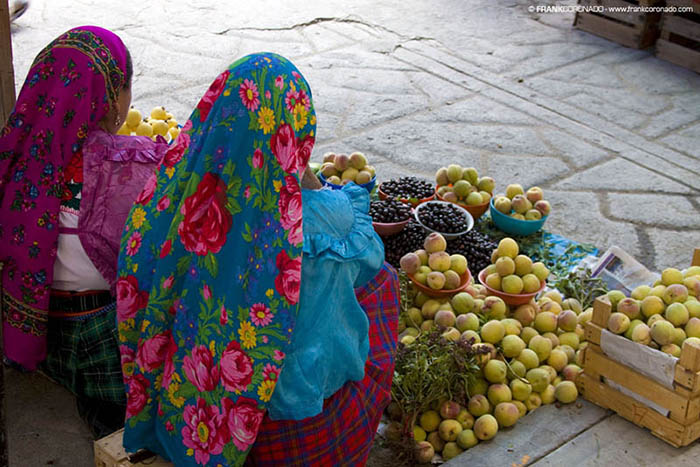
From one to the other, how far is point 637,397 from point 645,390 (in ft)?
0.19

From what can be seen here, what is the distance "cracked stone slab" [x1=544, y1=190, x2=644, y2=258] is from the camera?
14.6 feet

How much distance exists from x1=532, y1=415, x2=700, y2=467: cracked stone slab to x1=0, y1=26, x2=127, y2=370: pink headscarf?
1.87 meters

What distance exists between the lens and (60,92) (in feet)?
8.23

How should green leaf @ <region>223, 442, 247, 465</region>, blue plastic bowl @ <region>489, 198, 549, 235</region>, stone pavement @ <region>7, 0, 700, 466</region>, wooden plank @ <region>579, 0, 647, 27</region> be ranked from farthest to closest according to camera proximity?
wooden plank @ <region>579, 0, 647, 27</region>
stone pavement @ <region>7, 0, 700, 466</region>
blue plastic bowl @ <region>489, 198, 549, 235</region>
green leaf @ <region>223, 442, 247, 465</region>

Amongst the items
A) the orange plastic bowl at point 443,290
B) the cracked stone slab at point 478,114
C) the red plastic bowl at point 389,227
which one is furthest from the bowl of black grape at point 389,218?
the cracked stone slab at point 478,114

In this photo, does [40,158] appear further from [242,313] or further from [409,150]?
[409,150]

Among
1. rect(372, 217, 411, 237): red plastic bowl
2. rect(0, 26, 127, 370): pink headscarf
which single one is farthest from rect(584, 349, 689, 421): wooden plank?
rect(0, 26, 127, 370): pink headscarf

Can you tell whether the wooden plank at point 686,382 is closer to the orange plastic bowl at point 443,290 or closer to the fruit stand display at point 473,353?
the fruit stand display at point 473,353

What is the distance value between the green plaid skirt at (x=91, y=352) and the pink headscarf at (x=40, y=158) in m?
0.08

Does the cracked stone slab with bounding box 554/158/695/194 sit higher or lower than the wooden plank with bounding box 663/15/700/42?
lower

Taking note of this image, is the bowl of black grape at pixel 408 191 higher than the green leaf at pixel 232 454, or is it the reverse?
the green leaf at pixel 232 454

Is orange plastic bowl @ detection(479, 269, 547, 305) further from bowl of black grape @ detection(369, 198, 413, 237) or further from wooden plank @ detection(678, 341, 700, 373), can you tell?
wooden plank @ detection(678, 341, 700, 373)

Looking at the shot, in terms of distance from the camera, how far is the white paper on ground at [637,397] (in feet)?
9.52

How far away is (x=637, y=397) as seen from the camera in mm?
2971
